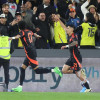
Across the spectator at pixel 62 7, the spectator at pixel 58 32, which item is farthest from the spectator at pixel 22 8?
the spectator at pixel 58 32

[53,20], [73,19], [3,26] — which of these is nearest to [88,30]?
[73,19]

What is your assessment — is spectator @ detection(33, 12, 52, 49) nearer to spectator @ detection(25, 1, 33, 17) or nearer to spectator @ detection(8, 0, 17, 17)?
spectator @ detection(25, 1, 33, 17)

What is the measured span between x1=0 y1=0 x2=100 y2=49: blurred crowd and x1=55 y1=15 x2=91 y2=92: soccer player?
2.43 feet

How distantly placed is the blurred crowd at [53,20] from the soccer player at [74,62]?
0.74 metres

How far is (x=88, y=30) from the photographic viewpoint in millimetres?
15727

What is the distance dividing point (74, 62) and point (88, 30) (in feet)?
4.44

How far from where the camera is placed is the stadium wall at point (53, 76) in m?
16.3

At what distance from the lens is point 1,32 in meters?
15.2

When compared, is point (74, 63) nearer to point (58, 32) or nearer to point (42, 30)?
point (58, 32)

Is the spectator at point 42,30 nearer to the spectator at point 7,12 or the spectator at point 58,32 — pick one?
the spectator at point 58,32

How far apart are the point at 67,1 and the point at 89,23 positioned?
7.04 ft

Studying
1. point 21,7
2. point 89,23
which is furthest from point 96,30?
point 21,7

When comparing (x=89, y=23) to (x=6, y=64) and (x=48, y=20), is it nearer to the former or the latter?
(x=48, y=20)

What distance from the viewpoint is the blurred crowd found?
621 inches
